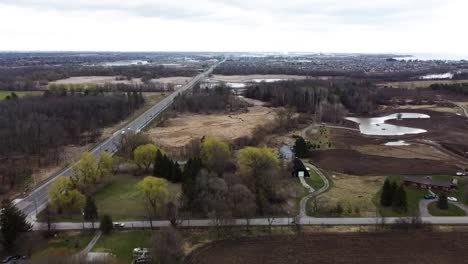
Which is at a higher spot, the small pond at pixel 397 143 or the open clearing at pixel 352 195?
the open clearing at pixel 352 195

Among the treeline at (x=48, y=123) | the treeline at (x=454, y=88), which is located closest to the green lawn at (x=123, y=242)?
the treeline at (x=48, y=123)

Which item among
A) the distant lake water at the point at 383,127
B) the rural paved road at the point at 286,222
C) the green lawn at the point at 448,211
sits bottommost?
the distant lake water at the point at 383,127

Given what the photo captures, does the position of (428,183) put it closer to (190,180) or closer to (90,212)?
(190,180)

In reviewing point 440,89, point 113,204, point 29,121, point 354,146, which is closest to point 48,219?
point 113,204

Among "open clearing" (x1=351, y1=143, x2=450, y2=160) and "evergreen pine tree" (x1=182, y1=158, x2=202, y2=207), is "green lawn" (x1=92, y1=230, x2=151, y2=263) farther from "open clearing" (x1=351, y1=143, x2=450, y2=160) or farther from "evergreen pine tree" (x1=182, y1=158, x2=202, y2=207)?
"open clearing" (x1=351, y1=143, x2=450, y2=160)

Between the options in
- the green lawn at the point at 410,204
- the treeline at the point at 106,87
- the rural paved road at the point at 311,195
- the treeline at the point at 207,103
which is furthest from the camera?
the treeline at the point at 106,87

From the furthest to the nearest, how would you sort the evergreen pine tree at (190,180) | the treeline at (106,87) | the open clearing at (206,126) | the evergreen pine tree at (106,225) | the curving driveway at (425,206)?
the treeline at (106,87), the open clearing at (206,126), the curving driveway at (425,206), the evergreen pine tree at (190,180), the evergreen pine tree at (106,225)

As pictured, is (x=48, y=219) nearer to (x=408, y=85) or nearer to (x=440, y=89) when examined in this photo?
(x=440, y=89)

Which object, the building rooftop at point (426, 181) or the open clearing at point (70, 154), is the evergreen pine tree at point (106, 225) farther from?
the building rooftop at point (426, 181)

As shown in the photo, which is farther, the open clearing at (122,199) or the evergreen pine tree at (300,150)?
the evergreen pine tree at (300,150)
